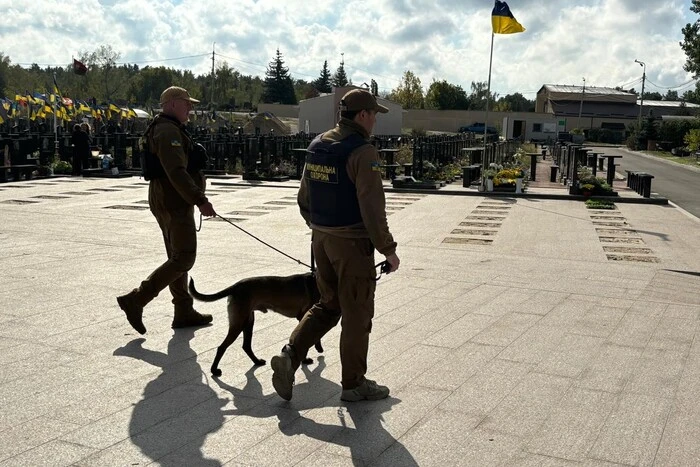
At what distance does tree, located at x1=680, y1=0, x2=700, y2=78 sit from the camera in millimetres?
47312

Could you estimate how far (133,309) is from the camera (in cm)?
595

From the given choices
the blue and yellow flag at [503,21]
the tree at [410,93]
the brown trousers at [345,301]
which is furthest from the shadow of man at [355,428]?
the tree at [410,93]

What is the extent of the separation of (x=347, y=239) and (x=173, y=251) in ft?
7.05

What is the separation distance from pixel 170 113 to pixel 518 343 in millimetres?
3315

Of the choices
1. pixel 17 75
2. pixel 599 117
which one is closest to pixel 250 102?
pixel 17 75

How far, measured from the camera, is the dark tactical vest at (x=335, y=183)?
14.4ft

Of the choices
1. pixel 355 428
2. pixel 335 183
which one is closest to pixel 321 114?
pixel 335 183

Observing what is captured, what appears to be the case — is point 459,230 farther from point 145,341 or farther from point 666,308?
point 145,341

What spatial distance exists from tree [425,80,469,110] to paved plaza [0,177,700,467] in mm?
103355

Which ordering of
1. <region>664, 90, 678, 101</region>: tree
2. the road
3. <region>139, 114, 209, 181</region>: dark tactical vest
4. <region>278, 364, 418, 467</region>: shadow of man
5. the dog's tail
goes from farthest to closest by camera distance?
<region>664, 90, 678, 101</region>: tree → the road → <region>139, 114, 209, 181</region>: dark tactical vest → the dog's tail → <region>278, 364, 418, 467</region>: shadow of man

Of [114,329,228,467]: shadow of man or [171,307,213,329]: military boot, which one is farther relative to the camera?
[171,307,213,329]: military boot

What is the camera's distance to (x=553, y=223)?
14523 mm

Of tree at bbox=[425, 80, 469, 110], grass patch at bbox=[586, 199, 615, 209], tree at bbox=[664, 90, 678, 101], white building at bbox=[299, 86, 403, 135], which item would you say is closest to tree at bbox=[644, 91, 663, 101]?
tree at bbox=[664, 90, 678, 101]

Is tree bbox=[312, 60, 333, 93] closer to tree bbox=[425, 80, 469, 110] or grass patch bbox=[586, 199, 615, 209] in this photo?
tree bbox=[425, 80, 469, 110]
